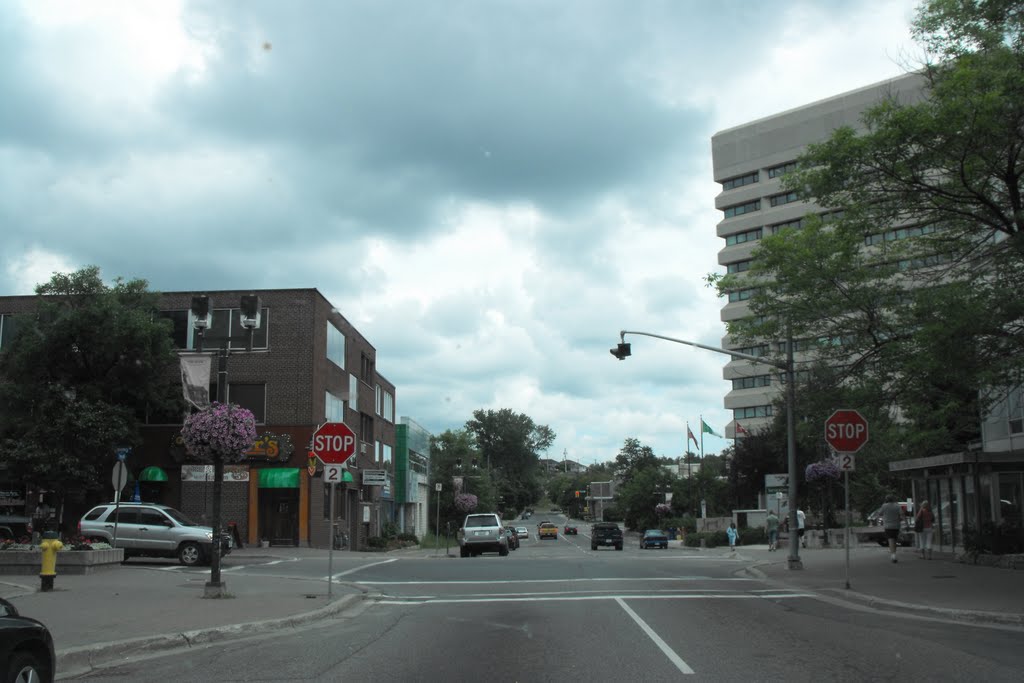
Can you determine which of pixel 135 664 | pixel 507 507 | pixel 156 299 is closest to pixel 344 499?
pixel 156 299

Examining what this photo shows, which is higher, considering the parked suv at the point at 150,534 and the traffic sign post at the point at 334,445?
the traffic sign post at the point at 334,445

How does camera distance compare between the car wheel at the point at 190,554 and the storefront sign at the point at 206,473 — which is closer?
the car wheel at the point at 190,554

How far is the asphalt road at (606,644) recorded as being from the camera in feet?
29.0

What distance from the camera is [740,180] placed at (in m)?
91.1

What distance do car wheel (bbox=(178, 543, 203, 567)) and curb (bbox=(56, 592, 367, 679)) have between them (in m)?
14.0

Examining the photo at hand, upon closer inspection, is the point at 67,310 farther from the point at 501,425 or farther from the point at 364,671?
the point at 501,425

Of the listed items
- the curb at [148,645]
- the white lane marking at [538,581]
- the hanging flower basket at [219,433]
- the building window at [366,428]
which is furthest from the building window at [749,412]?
the curb at [148,645]

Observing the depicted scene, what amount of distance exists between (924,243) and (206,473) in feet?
107

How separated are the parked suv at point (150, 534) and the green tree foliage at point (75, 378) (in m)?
9.64

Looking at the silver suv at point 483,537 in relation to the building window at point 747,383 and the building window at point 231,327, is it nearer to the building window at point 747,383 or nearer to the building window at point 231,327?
the building window at point 231,327

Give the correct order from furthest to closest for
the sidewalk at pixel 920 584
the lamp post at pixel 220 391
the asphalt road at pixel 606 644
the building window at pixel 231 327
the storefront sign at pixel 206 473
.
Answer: the building window at pixel 231 327 → the storefront sign at pixel 206 473 → the lamp post at pixel 220 391 → the sidewalk at pixel 920 584 → the asphalt road at pixel 606 644

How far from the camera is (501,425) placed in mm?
154625

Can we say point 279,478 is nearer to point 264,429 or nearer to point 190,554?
point 264,429

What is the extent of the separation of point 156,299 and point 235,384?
5.35 meters
